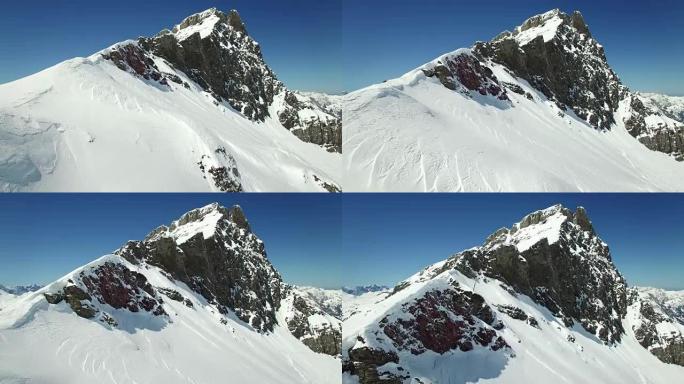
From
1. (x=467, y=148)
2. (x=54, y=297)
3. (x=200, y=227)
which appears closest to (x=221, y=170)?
(x=54, y=297)

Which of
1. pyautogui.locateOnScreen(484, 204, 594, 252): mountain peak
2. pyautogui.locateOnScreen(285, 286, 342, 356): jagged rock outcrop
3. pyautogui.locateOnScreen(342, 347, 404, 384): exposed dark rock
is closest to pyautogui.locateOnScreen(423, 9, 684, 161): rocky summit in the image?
pyautogui.locateOnScreen(484, 204, 594, 252): mountain peak

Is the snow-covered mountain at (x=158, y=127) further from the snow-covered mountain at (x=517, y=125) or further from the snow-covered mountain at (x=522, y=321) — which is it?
the snow-covered mountain at (x=522, y=321)

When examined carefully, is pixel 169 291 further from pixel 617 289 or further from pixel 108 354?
pixel 617 289

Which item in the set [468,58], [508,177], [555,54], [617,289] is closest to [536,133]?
[468,58]

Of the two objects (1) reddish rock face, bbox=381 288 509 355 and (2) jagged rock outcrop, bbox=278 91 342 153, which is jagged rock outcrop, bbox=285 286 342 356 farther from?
(1) reddish rock face, bbox=381 288 509 355

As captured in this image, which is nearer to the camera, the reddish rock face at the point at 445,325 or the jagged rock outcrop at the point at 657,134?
the reddish rock face at the point at 445,325

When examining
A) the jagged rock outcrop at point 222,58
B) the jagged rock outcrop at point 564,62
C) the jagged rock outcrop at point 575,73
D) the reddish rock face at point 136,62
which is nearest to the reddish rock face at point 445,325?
the jagged rock outcrop at point 575,73
